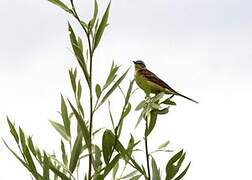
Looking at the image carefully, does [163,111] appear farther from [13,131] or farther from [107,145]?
[13,131]

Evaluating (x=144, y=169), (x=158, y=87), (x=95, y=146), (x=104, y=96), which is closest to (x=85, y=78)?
(x=104, y=96)

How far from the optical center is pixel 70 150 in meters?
2.72

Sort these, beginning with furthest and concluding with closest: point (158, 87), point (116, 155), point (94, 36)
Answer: point (158, 87) < point (94, 36) < point (116, 155)

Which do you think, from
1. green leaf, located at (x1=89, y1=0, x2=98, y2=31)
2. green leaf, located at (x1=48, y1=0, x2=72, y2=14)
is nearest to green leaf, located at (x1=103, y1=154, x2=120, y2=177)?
green leaf, located at (x1=89, y1=0, x2=98, y2=31)

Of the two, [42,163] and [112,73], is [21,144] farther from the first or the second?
[112,73]

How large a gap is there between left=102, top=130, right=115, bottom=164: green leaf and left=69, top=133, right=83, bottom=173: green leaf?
0.50 ft

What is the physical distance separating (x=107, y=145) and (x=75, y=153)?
0.21 meters

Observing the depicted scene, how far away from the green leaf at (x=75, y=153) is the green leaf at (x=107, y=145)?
152 millimetres

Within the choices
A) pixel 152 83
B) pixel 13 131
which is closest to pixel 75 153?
pixel 13 131

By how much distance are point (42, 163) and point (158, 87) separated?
125 centimetres

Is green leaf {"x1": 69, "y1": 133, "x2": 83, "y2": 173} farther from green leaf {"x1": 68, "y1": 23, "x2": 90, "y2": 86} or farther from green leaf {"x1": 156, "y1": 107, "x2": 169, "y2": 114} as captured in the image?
green leaf {"x1": 156, "y1": 107, "x2": 169, "y2": 114}

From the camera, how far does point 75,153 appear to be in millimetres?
2574

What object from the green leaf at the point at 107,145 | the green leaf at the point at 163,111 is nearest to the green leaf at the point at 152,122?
the green leaf at the point at 163,111

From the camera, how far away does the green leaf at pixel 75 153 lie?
8.35 feet
